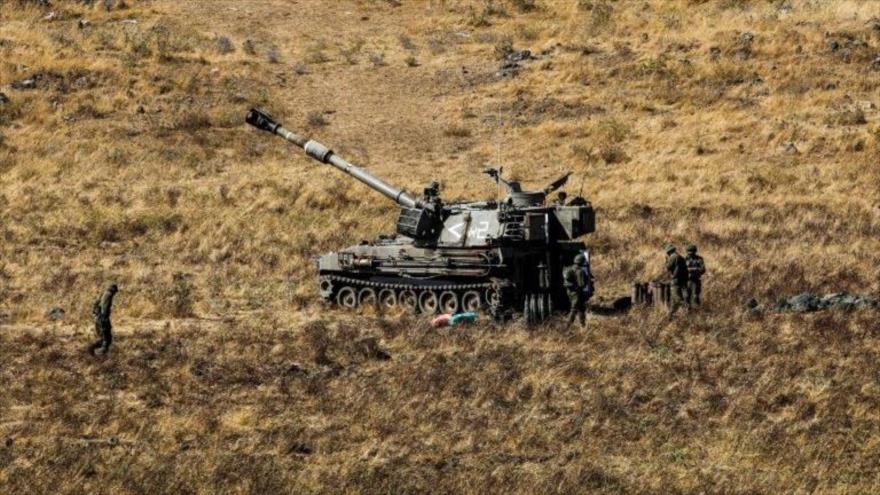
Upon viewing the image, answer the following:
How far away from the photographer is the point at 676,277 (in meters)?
26.0

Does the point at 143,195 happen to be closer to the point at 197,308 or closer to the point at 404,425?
the point at 197,308

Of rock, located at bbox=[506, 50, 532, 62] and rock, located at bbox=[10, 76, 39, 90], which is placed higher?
rock, located at bbox=[506, 50, 532, 62]

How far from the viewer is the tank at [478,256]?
26.4 m

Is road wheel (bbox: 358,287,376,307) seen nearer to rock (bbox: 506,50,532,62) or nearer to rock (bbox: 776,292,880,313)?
rock (bbox: 776,292,880,313)

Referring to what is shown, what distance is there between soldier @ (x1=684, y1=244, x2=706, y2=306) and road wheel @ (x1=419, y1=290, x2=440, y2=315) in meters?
4.64

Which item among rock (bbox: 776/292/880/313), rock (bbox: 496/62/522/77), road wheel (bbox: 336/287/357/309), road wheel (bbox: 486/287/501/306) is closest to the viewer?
rock (bbox: 776/292/880/313)

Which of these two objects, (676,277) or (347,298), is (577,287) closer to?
(676,277)

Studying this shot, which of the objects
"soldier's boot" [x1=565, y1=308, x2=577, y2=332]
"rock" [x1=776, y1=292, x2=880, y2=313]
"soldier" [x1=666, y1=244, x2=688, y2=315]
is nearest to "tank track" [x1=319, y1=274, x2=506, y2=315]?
"soldier's boot" [x1=565, y1=308, x2=577, y2=332]

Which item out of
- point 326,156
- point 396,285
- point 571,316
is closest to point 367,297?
point 396,285

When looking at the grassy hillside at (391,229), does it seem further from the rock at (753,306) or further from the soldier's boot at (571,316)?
the soldier's boot at (571,316)

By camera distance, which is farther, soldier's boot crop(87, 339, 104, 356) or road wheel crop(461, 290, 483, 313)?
road wheel crop(461, 290, 483, 313)

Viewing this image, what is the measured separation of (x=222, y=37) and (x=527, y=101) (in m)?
12.9

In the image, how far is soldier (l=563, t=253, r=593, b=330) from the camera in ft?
82.2

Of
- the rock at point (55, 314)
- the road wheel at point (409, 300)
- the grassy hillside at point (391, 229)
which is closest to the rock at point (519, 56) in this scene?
the grassy hillside at point (391, 229)
